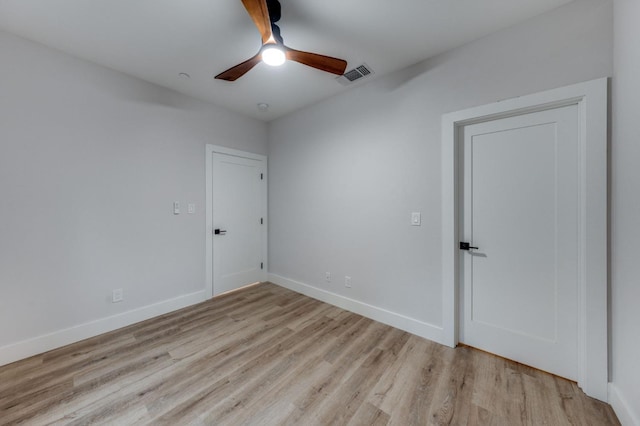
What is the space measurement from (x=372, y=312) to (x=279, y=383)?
4.32 feet

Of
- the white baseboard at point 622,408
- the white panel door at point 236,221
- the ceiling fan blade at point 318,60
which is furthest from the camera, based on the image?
the white panel door at point 236,221

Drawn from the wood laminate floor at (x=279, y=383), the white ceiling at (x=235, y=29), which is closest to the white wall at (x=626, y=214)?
the wood laminate floor at (x=279, y=383)

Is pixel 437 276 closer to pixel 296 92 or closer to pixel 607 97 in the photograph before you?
pixel 607 97

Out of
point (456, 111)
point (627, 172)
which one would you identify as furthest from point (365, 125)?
point (627, 172)

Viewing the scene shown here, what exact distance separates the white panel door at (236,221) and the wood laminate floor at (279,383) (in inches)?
43.3

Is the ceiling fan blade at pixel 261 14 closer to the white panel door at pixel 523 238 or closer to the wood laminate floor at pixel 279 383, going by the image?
the white panel door at pixel 523 238

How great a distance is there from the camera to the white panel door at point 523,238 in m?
1.73

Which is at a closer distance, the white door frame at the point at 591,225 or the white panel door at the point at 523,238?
the white door frame at the point at 591,225

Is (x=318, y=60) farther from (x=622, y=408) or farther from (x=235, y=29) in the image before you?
(x=622, y=408)

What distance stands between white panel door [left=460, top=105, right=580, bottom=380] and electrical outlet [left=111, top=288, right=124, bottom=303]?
11.2ft

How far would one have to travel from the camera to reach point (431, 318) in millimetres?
2293

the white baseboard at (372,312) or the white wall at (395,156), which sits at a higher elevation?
the white wall at (395,156)

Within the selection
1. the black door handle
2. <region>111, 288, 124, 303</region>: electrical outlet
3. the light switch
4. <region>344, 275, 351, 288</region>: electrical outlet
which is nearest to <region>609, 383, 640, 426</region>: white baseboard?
the black door handle

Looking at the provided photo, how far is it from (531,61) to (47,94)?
401 centimetres
